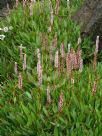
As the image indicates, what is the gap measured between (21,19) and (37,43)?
0.87 m

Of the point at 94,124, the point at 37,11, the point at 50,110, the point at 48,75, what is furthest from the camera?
the point at 37,11

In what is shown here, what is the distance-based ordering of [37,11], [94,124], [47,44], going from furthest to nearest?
[37,11], [47,44], [94,124]

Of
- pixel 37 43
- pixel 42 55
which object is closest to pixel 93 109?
pixel 42 55

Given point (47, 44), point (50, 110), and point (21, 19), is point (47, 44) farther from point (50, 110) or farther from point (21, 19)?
point (50, 110)

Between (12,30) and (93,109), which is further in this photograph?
(12,30)

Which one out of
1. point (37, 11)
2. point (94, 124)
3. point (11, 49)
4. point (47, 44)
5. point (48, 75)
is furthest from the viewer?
point (37, 11)

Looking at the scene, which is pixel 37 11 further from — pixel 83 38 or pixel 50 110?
pixel 50 110

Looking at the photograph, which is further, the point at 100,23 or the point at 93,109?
the point at 100,23

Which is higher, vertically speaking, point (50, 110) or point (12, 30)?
point (12, 30)

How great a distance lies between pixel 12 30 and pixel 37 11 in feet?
2.18

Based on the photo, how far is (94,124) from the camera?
473 cm

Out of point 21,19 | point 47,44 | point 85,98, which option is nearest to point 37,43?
point 47,44

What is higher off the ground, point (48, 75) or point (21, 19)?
point (21, 19)

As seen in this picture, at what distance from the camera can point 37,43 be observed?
6.90 meters
